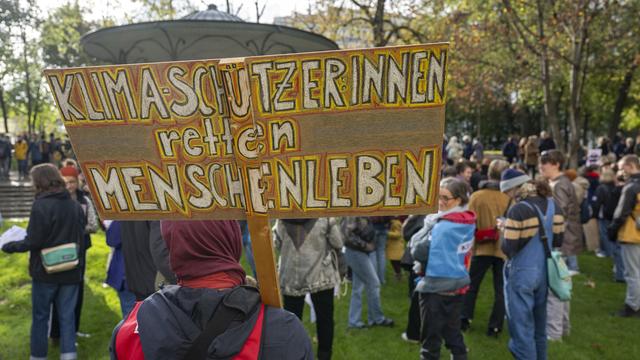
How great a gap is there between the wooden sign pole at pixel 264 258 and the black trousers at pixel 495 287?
4.38 meters

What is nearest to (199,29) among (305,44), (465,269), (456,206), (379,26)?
(305,44)

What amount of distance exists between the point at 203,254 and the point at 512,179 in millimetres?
3884

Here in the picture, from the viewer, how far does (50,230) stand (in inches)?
177

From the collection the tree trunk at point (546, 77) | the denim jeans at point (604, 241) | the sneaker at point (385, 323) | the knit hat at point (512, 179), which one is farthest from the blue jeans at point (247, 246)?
the tree trunk at point (546, 77)

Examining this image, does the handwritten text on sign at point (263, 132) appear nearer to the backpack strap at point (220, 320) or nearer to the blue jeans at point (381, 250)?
the backpack strap at point (220, 320)

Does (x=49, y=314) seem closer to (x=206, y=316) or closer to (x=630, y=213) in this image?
(x=206, y=316)

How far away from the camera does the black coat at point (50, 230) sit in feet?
14.6

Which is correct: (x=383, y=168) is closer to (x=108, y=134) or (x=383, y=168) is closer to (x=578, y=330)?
(x=108, y=134)

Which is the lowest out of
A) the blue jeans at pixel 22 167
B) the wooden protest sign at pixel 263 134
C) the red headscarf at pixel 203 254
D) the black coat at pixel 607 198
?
the blue jeans at pixel 22 167

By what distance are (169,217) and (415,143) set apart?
1.03 meters

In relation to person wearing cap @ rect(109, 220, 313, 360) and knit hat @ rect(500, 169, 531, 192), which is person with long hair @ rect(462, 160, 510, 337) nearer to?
knit hat @ rect(500, 169, 531, 192)

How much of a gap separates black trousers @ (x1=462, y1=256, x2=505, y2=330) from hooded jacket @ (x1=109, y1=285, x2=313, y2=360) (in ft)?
14.2

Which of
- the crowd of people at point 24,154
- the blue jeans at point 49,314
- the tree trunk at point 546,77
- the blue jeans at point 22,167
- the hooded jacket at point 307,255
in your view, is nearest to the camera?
the hooded jacket at point 307,255

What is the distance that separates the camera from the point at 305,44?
5840 millimetres
